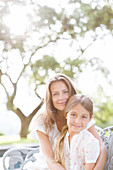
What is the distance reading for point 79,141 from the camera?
1.16 m

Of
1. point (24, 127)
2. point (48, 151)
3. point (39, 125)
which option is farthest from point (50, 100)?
point (24, 127)

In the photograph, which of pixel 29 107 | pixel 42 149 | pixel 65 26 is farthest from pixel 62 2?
pixel 42 149

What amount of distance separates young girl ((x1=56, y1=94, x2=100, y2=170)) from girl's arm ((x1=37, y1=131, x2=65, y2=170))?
0.04 meters

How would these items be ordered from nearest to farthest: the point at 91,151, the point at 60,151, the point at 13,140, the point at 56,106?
the point at 91,151, the point at 60,151, the point at 56,106, the point at 13,140

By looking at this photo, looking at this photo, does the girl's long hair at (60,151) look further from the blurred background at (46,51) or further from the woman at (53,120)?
the blurred background at (46,51)

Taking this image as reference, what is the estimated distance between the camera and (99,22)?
514cm

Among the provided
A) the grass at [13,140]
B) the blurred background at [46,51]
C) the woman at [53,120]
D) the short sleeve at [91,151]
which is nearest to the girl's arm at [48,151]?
the woman at [53,120]

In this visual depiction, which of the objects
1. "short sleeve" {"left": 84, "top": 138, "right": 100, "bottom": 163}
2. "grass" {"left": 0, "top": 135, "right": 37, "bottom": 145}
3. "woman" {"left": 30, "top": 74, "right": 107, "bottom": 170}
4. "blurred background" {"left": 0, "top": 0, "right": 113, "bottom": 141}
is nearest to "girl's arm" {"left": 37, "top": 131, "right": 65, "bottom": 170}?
"woman" {"left": 30, "top": 74, "right": 107, "bottom": 170}

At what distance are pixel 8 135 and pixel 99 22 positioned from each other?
303cm

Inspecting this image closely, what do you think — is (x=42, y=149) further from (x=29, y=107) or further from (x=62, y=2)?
(x=62, y=2)

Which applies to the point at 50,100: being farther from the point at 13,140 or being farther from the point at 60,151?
the point at 13,140

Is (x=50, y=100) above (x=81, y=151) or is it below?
above

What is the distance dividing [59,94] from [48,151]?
31cm

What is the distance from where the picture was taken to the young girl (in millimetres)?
1108
